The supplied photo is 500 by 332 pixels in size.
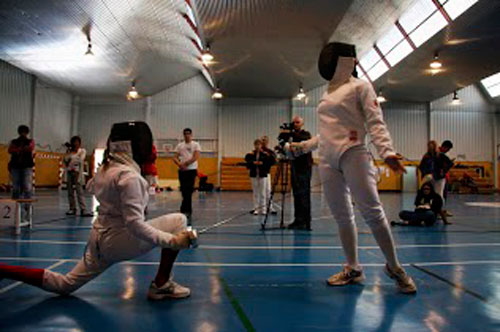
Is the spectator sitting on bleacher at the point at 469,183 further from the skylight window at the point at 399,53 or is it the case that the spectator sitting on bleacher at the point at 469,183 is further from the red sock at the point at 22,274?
the red sock at the point at 22,274

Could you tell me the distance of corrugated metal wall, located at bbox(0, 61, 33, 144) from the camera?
54.2 ft

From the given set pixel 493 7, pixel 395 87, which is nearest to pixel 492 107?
pixel 395 87

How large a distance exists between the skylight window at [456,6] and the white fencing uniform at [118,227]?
40.1 feet

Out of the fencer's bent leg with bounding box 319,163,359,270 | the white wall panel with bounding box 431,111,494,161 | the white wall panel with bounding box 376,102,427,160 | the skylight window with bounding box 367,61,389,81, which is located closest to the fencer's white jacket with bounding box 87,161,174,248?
the fencer's bent leg with bounding box 319,163,359,270

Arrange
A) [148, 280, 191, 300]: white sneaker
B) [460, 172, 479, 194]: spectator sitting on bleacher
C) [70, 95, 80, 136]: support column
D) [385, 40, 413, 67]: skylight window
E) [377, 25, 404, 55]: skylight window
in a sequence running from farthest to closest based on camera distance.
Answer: [70, 95, 80, 136]: support column, [460, 172, 479, 194]: spectator sitting on bleacher, [385, 40, 413, 67]: skylight window, [377, 25, 404, 55]: skylight window, [148, 280, 191, 300]: white sneaker

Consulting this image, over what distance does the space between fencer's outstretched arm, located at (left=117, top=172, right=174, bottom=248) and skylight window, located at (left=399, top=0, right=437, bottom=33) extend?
511 inches

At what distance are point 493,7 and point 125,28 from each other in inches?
481

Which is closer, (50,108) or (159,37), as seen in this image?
(159,37)

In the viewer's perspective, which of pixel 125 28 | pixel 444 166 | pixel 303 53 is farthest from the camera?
pixel 303 53

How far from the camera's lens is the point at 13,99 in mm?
17219

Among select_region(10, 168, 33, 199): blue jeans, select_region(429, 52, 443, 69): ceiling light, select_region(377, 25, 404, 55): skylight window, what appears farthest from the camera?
select_region(377, 25, 404, 55): skylight window

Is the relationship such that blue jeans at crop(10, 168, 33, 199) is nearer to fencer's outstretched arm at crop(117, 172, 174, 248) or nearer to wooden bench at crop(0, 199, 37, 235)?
wooden bench at crop(0, 199, 37, 235)

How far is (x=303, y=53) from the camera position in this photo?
14.9 m

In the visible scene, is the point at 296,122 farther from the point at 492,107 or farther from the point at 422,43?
the point at 492,107
